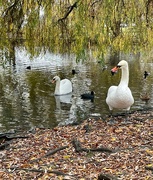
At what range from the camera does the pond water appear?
1090cm

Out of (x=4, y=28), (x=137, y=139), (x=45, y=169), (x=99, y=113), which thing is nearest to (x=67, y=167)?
(x=45, y=169)

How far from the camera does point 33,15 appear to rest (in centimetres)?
594

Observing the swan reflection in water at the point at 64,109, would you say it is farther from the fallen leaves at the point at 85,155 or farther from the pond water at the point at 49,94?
the fallen leaves at the point at 85,155

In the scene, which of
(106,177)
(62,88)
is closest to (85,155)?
(106,177)

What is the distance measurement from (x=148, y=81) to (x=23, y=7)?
13750 millimetres

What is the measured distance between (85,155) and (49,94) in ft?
35.1

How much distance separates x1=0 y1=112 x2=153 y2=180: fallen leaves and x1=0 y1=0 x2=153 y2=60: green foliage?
1.65 meters

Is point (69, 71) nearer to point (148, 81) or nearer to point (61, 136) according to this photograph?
point (148, 81)

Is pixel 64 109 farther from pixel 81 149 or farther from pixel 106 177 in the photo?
pixel 106 177

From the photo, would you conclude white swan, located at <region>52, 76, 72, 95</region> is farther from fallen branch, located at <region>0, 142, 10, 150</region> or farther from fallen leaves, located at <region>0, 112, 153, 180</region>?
fallen branch, located at <region>0, 142, 10, 150</region>

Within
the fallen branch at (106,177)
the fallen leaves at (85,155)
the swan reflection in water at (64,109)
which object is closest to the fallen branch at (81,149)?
the fallen leaves at (85,155)

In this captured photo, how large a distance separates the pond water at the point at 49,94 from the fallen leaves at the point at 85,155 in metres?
1.56

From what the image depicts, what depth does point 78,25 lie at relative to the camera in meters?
5.70

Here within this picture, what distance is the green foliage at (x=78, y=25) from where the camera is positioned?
5754mm
